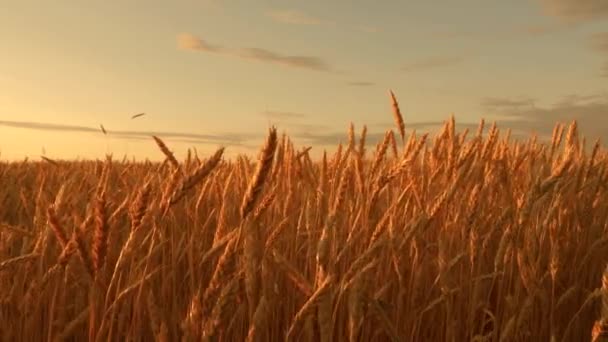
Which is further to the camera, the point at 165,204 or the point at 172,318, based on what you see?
the point at 172,318

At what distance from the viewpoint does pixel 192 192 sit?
2.77 m

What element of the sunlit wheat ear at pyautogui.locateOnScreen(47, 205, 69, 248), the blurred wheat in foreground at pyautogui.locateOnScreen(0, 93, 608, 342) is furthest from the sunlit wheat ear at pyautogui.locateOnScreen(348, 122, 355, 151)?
the sunlit wheat ear at pyautogui.locateOnScreen(47, 205, 69, 248)

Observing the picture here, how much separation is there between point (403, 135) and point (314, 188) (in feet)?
1.40

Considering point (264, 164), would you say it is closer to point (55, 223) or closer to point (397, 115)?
point (55, 223)

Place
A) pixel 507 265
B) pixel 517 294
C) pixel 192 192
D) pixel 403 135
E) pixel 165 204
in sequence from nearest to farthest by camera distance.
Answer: pixel 165 204 < pixel 517 294 < pixel 507 265 < pixel 403 135 < pixel 192 192

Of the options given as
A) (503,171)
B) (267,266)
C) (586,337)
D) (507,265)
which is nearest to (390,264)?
(267,266)

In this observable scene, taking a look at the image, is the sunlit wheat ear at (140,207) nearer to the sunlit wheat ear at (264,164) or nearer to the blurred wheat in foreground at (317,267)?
the blurred wheat in foreground at (317,267)

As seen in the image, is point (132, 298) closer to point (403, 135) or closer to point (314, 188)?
point (314, 188)

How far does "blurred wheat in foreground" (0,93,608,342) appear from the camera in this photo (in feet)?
3.95

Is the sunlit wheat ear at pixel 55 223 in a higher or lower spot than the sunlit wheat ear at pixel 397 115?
lower

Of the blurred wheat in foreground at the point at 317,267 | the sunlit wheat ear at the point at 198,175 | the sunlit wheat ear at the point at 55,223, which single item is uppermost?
the sunlit wheat ear at the point at 198,175

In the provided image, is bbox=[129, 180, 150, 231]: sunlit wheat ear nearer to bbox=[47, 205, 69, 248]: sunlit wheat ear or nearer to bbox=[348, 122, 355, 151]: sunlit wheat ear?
bbox=[47, 205, 69, 248]: sunlit wheat ear

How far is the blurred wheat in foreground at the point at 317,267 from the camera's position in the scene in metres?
1.20

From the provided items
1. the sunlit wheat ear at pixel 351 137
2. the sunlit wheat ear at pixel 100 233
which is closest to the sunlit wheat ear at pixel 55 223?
the sunlit wheat ear at pixel 100 233
